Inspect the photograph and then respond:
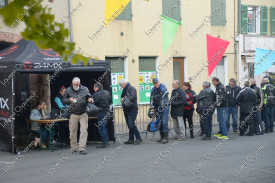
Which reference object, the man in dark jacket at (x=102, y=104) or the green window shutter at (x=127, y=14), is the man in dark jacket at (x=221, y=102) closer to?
the man in dark jacket at (x=102, y=104)

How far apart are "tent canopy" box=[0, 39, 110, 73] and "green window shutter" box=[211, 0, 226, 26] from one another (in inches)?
410

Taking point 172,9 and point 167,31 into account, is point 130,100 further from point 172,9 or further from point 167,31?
point 172,9

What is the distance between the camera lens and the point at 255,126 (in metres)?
13.8

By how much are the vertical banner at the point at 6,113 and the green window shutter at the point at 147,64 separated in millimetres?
8252

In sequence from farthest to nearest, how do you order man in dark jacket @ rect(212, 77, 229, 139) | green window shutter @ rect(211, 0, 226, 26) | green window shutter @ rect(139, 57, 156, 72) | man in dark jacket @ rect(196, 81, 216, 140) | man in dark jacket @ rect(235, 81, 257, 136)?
green window shutter @ rect(211, 0, 226, 26) < green window shutter @ rect(139, 57, 156, 72) < man in dark jacket @ rect(235, 81, 257, 136) < man in dark jacket @ rect(212, 77, 229, 139) < man in dark jacket @ rect(196, 81, 216, 140)

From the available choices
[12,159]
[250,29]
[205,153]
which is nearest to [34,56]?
[12,159]

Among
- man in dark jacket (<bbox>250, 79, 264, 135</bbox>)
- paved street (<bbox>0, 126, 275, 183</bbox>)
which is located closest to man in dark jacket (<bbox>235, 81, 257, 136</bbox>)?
man in dark jacket (<bbox>250, 79, 264, 135</bbox>)

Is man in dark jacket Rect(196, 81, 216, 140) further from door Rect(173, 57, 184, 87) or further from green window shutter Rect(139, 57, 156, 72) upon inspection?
door Rect(173, 57, 184, 87)

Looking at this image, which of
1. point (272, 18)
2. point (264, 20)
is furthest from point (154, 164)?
point (272, 18)

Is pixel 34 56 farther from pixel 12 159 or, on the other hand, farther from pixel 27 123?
pixel 12 159

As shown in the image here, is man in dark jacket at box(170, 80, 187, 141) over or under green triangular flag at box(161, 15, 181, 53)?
under

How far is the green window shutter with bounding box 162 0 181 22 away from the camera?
1869cm

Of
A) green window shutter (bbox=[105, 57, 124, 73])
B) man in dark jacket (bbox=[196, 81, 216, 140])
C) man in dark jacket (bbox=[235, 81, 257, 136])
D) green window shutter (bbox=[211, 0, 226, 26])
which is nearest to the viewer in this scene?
man in dark jacket (bbox=[196, 81, 216, 140])

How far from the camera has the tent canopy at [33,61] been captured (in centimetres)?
1027
